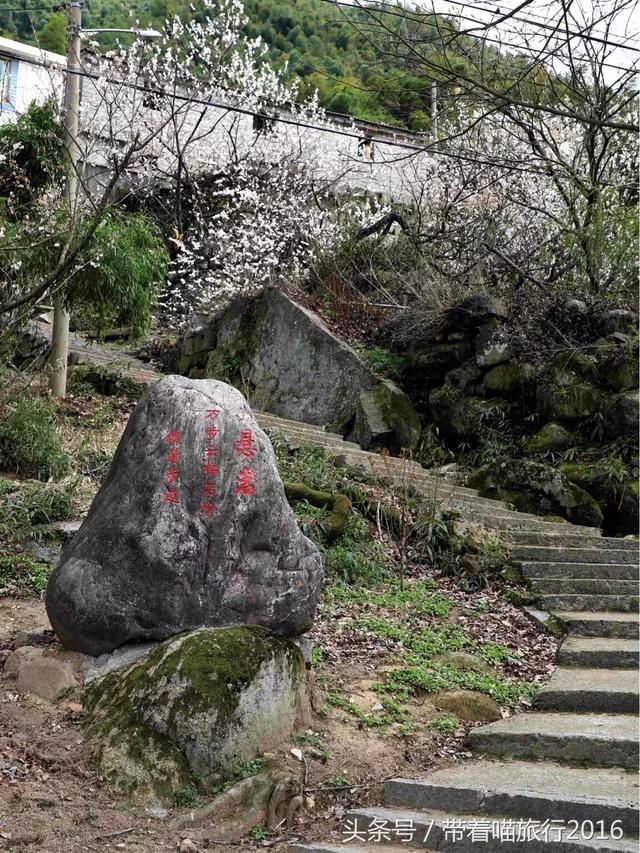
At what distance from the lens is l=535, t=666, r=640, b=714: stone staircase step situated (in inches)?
236

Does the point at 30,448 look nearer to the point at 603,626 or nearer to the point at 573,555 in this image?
the point at 573,555

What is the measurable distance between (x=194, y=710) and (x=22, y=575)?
3.20 meters

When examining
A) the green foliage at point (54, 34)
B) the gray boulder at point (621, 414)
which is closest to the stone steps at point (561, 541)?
the gray boulder at point (621, 414)

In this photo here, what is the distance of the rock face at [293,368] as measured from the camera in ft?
45.5

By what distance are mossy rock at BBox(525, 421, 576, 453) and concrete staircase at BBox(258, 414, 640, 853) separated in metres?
3.69

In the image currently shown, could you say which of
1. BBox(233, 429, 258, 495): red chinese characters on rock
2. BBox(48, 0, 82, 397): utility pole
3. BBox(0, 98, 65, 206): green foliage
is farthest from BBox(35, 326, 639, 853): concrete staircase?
BBox(0, 98, 65, 206): green foliage

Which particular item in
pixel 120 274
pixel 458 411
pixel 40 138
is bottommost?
pixel 458 411

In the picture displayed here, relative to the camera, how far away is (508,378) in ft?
42.8

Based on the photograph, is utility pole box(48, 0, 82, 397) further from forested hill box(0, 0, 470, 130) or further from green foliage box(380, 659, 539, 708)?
forested hill box(0, 0, 470, 130)

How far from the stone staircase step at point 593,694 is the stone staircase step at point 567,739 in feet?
0.38

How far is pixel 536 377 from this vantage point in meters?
12.8

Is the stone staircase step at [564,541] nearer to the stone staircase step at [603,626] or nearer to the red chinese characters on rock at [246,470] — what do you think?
the stone staircase step at [603,626]

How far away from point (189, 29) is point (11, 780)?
17076 millimetres

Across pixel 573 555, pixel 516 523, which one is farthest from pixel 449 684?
pixel 516 523
